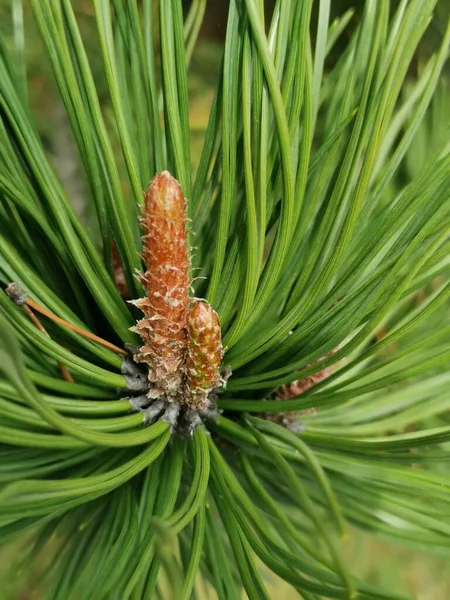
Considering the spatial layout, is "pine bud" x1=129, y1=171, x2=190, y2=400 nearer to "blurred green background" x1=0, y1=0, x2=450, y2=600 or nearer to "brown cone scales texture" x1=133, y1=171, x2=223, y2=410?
"brown cone scales texture" x1=133, y1=171, x2=223, y2=410

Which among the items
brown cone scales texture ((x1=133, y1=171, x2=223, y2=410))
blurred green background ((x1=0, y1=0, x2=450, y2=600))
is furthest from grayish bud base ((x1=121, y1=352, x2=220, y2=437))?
blurred green background ((x1=0, y1=0, x2=450, y2=600))

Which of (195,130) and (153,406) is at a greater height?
(195,130)

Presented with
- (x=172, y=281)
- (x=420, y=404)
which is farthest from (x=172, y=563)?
(x=420, y=404)

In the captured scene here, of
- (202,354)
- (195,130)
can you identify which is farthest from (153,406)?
(195,130)

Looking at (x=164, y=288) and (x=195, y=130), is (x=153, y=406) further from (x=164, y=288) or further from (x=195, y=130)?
(x=195, y=130)

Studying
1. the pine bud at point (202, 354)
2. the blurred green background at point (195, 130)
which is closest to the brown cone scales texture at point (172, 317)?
the pine bud at point (202, 354)

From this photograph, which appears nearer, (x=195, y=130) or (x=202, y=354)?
(x=202, y=354)
